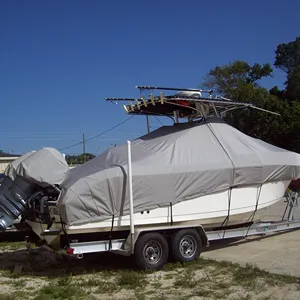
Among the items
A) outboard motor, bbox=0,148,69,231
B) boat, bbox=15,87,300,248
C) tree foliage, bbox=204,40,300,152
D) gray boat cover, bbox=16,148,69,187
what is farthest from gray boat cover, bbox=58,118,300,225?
tree foliage, bbox=204,40,300,152

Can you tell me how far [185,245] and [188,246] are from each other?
3.3 inches

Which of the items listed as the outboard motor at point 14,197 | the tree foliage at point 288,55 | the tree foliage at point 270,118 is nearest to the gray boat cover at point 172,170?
the outboard motor at point 14,197

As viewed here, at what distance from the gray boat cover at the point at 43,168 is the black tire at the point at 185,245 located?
2464 mm

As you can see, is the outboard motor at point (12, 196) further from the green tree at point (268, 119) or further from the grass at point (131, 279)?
the green tree at point (268, 119)

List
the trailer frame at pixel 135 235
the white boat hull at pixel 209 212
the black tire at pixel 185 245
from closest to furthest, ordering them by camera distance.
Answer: the trailer frame at pixel 135 235, the white boat hull at pixel 209 212, the black tire at pixel 185 245

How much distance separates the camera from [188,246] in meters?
9.03

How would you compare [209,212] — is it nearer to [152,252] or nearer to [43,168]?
[152,252]

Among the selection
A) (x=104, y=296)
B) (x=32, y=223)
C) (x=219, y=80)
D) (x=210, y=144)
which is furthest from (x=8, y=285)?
(x=219, y=80)

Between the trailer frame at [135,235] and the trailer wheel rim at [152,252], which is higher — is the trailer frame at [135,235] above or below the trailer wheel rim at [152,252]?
above

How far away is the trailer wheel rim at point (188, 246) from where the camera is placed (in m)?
8.91

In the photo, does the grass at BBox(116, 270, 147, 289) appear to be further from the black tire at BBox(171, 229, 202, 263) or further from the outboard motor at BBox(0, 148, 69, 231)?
the outboard motor at BBox(0, 148, 69, 231)

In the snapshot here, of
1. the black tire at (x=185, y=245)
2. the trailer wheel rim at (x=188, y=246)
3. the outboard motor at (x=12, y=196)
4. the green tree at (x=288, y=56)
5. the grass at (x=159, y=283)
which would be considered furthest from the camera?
the green tree at (x=288, y=56)

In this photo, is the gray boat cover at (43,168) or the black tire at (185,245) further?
the black tire at (185,245)

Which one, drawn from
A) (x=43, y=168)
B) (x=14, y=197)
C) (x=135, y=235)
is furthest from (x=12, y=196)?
(x=135, y=235)
